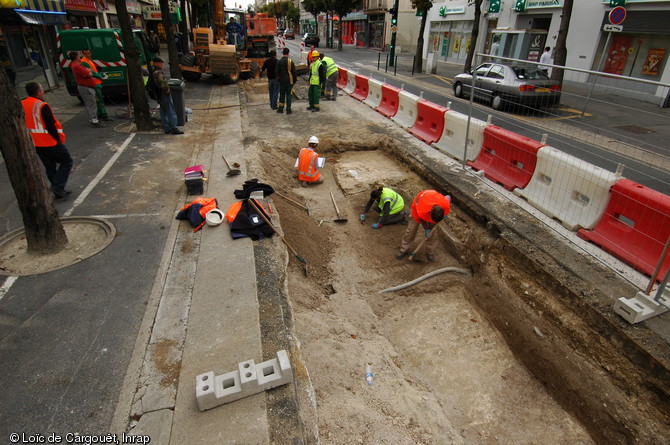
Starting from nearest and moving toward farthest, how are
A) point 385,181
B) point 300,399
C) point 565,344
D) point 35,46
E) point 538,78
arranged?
point 300,399, point 565,344, point 385,181, point 538,78, point 35,46

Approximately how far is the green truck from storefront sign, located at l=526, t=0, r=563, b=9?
20596 mm

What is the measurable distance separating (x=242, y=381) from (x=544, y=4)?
25756mm

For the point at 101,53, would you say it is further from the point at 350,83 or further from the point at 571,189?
the point at 571,189

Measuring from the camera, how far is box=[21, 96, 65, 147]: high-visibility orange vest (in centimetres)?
573

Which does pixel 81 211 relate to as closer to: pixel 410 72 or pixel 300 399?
pixel 300 399

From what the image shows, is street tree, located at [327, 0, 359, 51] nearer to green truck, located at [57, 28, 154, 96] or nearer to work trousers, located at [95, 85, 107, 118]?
green truck, located at [57, 28, 154, 96]

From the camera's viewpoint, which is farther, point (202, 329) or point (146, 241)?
point (146, 241)

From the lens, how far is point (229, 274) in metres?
4.50

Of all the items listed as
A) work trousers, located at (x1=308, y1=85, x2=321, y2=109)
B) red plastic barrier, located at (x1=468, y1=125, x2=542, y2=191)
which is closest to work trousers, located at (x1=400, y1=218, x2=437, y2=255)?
red plastic barrier, located at (x1=468, y1=125, x2=542, y2=191)

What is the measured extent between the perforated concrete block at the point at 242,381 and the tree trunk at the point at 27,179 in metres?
3.41

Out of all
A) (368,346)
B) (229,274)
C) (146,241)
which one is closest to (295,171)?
(146,241)

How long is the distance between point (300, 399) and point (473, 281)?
3553 millimetres

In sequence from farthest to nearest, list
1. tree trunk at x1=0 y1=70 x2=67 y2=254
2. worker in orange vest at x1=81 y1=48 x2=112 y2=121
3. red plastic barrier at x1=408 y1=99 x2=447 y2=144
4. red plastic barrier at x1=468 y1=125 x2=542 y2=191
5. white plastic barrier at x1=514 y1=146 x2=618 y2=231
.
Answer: worker in orange vest at x1=81 y1=48 x2=112 y2=121 < red plastic barrier at x1=408 y1=99 x2=447 y2=144 < red plastic barrier at x1=468 y1=125 x2=542 y2=191 < white plastic barrier at x1=514 y1=146 x2=618 y2=231 < tree trunk at x1=0 y1=70 x2=67 y2=254

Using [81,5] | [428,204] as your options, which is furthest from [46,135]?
[81,5]
